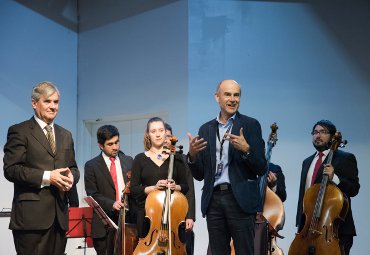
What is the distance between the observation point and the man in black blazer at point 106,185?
175 inches

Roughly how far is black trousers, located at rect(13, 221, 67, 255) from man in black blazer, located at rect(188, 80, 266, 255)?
0.93 meters

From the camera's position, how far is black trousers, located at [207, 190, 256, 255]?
11.0 feet

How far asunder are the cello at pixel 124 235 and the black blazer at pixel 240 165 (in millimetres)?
851

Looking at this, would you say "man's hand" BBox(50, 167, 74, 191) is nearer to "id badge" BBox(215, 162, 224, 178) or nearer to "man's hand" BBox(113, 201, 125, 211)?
"id badge" BBox(215, 162, 224, 178)

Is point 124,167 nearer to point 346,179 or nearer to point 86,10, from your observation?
point 346,179

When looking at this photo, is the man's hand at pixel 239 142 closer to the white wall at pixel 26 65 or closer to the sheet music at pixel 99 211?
the sheet music at pixel 99 211

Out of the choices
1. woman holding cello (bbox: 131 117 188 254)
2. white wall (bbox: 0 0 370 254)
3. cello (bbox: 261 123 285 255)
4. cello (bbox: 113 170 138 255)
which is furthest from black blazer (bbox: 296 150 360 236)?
white wall (bbox: 0 0 370 254)

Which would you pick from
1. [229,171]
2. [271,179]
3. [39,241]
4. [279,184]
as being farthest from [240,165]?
[279,184]

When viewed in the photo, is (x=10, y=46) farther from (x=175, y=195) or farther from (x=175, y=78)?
(x=175, y=195)

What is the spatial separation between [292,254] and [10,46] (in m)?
4.44

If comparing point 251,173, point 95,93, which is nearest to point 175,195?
point 251,173

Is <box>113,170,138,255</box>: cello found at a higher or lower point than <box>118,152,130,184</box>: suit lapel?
lower

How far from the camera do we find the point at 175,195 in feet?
12.9

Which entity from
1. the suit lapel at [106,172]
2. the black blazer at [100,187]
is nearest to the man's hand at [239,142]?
the black blazer at [100,187]
